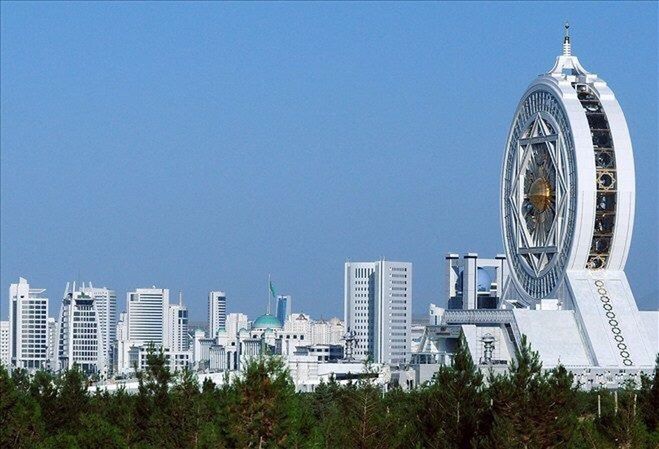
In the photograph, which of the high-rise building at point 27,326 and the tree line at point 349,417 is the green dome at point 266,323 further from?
the tree line at point 349,417

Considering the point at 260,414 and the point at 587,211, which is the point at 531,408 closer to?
the point at 260,414

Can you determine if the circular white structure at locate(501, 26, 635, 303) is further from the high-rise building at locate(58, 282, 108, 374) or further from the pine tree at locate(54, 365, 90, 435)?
the high-rise building at locate(58, 282, 108, 374)

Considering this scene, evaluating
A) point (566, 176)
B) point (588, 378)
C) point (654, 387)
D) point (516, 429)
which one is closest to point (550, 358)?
point (588, 378)

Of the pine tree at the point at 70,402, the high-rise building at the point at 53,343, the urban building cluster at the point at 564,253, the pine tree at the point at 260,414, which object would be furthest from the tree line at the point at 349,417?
the high-rise building at the point at 53,343

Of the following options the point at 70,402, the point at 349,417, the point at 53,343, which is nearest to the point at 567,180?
the point at 70,402

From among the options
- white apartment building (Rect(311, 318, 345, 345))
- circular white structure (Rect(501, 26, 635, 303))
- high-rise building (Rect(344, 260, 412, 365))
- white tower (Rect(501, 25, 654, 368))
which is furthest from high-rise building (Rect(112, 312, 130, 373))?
white tower (Rect(501, 25, 654, 368))
